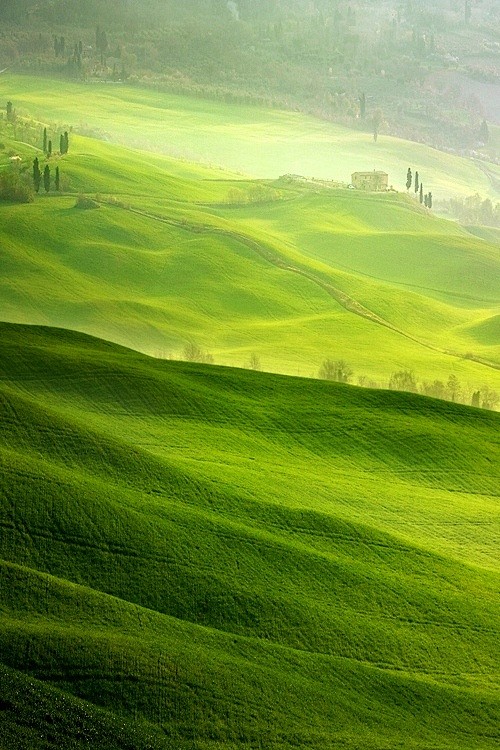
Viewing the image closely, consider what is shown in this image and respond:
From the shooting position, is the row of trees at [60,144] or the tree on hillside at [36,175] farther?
the row of trees at [60,144]

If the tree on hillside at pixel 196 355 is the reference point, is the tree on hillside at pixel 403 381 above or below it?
below

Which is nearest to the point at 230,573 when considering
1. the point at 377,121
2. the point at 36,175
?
the point at 36,175

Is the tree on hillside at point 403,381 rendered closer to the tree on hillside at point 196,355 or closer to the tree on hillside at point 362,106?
the tree on hillside at point 196,355

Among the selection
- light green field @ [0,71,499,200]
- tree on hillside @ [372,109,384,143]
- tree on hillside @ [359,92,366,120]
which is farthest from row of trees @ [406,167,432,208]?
tree on hillside @ [359,92,366,120]

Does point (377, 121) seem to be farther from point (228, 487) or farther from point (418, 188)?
point (228, 487)

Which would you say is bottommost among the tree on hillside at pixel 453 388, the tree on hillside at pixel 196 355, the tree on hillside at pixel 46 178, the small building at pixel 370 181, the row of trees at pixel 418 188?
the tree on hillside at pixel 453 388

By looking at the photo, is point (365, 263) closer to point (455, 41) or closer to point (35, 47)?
point (35, 47)

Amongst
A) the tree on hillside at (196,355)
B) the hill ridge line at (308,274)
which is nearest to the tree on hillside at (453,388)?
the hill ridge line at (308,274)
